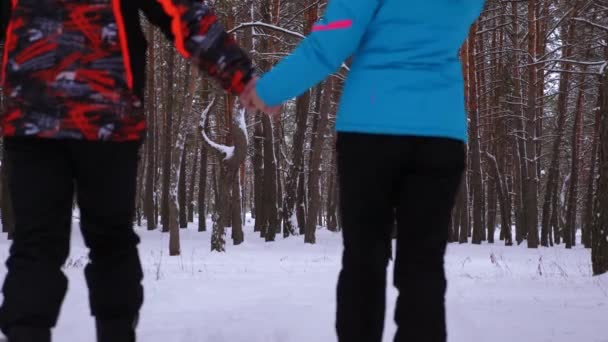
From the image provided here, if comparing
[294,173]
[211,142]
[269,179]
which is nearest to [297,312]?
[211,142]

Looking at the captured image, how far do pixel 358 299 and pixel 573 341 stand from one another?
1.77 m

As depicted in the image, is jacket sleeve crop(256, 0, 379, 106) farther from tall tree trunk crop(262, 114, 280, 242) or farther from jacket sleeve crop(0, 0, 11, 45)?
tall tree trunk crop(262, 114, 280, 242)

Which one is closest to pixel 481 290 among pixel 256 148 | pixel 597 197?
pixel 597 197

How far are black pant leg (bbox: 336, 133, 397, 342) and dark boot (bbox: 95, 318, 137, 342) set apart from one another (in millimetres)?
829

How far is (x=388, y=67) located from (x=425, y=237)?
0.68m

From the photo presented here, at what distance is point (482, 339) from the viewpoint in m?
3.57

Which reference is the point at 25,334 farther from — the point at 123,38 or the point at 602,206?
the point at 602,206

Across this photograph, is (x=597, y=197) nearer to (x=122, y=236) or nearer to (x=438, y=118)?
(x=438, y=118)

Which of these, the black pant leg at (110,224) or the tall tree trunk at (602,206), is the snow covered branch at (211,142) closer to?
the tall tree trunk at (602,206)

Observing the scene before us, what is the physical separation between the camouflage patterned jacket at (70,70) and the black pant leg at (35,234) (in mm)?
89

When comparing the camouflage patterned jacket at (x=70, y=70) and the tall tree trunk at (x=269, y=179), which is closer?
the camouflage patterned jacket at (x=70, y=70)

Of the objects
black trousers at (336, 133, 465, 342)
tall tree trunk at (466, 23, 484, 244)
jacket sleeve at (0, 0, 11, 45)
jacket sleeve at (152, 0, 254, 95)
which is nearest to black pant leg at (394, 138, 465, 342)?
black trousers at (336, 133, 465, 342)

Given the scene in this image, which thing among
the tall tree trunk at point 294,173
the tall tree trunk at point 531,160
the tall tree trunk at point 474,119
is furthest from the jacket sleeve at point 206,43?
the tall tree trunk at point 531,160

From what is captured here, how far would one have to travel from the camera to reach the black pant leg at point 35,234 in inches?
82.7
